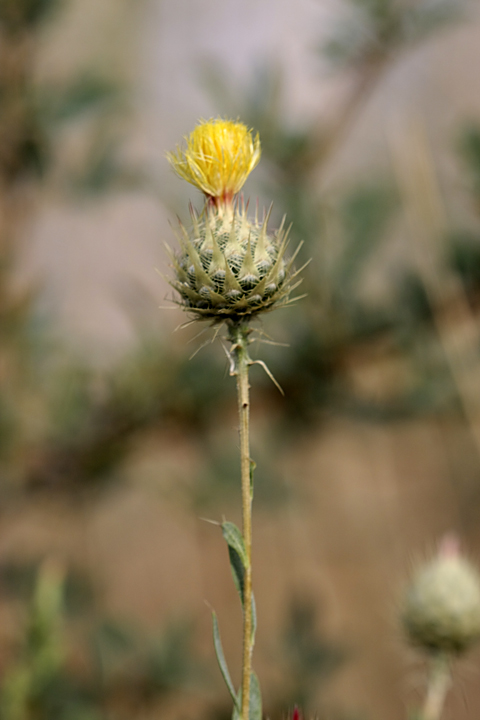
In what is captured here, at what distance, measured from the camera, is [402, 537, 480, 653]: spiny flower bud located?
578 millimetres

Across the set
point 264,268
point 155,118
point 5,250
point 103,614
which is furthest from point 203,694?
point 155,118

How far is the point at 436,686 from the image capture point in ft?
1.54

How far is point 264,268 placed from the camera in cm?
30

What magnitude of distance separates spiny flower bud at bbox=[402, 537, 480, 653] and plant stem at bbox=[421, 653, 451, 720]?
21 mm

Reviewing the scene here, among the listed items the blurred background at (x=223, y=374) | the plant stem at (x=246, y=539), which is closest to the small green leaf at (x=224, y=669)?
the plant stem at (x=246, y=539)

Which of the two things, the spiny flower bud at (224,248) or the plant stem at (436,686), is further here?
the plant stem at (436,686)

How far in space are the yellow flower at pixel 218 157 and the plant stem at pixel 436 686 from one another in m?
0.31

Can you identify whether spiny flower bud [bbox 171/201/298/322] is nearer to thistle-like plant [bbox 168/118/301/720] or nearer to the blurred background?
thistle-like plant [bbox 168/118/301/720]

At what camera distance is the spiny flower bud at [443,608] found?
0.58 meters

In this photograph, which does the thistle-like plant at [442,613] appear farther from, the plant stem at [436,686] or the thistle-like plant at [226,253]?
the thistle-like plant at [226,253]

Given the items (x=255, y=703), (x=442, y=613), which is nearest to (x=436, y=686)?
(x=442, y=613)

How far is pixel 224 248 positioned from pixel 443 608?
445mm

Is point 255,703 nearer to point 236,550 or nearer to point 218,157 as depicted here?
point 236,550

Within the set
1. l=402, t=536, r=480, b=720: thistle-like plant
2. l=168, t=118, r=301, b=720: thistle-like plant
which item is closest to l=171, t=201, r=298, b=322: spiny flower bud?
l=168, t=118, r=301, b=720: thistle-like plant
